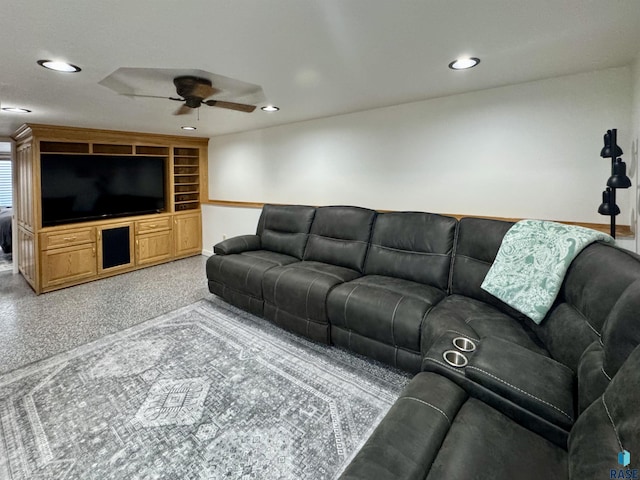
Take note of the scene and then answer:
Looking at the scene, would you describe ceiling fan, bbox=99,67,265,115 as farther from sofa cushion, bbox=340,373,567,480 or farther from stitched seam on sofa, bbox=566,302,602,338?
stitched seam on sofa, bbox=566,302,602,338

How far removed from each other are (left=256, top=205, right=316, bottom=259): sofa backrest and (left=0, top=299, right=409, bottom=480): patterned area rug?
1.16m

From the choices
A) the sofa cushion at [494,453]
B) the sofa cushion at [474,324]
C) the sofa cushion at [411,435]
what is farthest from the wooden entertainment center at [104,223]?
the sofa cushion at [494,453]

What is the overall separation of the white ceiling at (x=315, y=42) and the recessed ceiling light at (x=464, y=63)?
7cm

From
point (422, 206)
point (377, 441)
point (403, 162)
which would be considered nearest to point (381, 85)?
point (403, 162)

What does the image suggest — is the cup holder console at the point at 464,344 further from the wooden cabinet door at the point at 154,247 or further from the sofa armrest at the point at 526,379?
the wooden cabinet door at the point at 154,247

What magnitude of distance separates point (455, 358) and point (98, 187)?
5.21 m

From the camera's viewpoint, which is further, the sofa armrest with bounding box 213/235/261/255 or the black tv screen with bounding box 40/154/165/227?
the black tv screen with bounding box 40/154/165/227

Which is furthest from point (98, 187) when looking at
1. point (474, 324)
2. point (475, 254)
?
point (474, 324)

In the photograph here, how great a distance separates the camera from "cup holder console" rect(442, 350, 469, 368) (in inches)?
58.2

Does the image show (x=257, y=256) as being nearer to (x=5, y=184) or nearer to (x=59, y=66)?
(x=59, y=66)

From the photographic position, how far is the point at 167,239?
550 cm

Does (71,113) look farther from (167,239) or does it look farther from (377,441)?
(377,441)

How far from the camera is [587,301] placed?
1.48 metres

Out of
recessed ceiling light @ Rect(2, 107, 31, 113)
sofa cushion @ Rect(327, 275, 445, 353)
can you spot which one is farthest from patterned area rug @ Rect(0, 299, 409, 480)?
recessed ceiling light @ Rect(2, 107, 31, 113)
